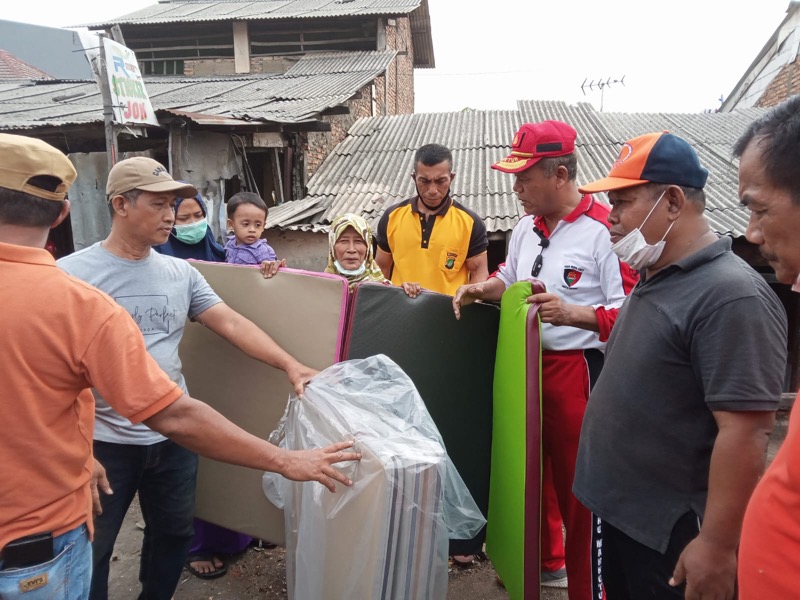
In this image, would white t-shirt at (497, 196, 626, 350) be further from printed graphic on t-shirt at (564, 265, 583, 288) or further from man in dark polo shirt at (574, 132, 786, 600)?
man in dark polo shirt at (574, 132, 786, 600)

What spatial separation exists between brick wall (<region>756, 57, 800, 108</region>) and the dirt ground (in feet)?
35.8

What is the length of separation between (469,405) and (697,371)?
1.19 m

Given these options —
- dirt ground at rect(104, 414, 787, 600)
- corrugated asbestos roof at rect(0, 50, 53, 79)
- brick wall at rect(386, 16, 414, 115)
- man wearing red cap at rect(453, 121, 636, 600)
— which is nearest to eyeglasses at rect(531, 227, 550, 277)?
man wearing red cap at rect(453, 121, 636, 600)

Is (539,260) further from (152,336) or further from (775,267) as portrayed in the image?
(152,336)

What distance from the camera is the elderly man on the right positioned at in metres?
0.88

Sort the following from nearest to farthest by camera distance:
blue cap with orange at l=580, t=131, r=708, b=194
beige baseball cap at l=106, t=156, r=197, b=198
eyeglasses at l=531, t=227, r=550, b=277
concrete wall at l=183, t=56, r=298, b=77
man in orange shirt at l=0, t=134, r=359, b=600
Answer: man in orange shirt at l=0, t=134, r=359, b=600 → blue cap with orange at l=580, t=131, r=708, b=194 → beige baseball cap at l=106, t=156, r=197, b=198 → eyeglasses at l=531, t=227, r=550, b=277 → concrete wall at l=183, t=56, r=298, b=77

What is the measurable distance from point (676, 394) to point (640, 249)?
395 mm

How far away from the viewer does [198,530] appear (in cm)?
279

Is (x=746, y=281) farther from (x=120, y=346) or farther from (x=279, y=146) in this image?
(x=279, y=146)

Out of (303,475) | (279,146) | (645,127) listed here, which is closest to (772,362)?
(303,475)

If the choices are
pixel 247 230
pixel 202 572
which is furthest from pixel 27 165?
pixel 202 572

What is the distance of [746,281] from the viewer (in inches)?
49.7

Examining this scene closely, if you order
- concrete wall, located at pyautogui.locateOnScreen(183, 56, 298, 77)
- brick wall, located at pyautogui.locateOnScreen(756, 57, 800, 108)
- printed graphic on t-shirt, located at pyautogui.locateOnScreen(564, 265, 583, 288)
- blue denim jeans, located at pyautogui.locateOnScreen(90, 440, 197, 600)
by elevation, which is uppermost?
concrete wall, located at pyautogui.locateOnScreen(183, 56, 298, 77)

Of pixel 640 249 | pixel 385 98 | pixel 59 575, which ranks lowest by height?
pixel 59 575
